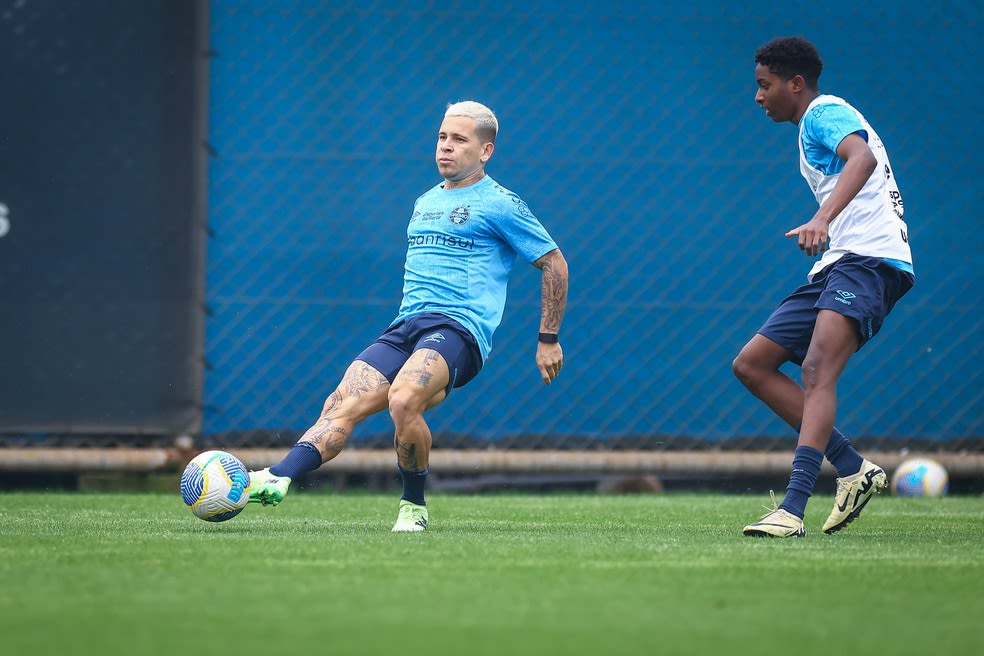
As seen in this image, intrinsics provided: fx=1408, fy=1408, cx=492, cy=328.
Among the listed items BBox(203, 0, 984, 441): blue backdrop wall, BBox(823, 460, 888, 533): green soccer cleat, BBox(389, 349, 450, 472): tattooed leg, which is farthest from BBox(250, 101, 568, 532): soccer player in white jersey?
BBox(203, 0, 984, 441): blue backdrop wall

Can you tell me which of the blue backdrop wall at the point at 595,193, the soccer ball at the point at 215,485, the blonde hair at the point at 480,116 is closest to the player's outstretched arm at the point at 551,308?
the blonde hair at the point at 480,116

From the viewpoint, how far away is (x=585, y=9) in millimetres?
7426

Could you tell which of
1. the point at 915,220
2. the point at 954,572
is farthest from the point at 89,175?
the point at 954,572

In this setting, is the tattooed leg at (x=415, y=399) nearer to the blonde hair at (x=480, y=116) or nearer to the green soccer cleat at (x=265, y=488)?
the green soccer cleat at (x=265, y=488)

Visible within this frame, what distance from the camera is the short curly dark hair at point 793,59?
5.02 m

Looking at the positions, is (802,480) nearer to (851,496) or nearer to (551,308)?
(851,496)

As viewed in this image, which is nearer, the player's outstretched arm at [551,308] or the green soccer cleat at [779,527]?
the green soccer cleat at [779,527]

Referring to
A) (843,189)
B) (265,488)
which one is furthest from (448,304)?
(843,189)

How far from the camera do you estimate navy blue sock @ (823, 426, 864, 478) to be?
5008mm

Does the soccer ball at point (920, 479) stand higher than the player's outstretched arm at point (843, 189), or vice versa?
the player's outstretched arm at point (843, 189)

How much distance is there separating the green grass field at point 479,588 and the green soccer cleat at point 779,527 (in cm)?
6

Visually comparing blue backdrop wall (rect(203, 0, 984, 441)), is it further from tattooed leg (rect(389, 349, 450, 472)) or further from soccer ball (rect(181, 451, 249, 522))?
soccer ball (rect(181, 451, 249, 522))

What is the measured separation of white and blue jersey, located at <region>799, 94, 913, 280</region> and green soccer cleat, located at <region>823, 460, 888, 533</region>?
0.74 meters

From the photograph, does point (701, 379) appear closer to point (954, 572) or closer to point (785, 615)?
point (954, 572)
